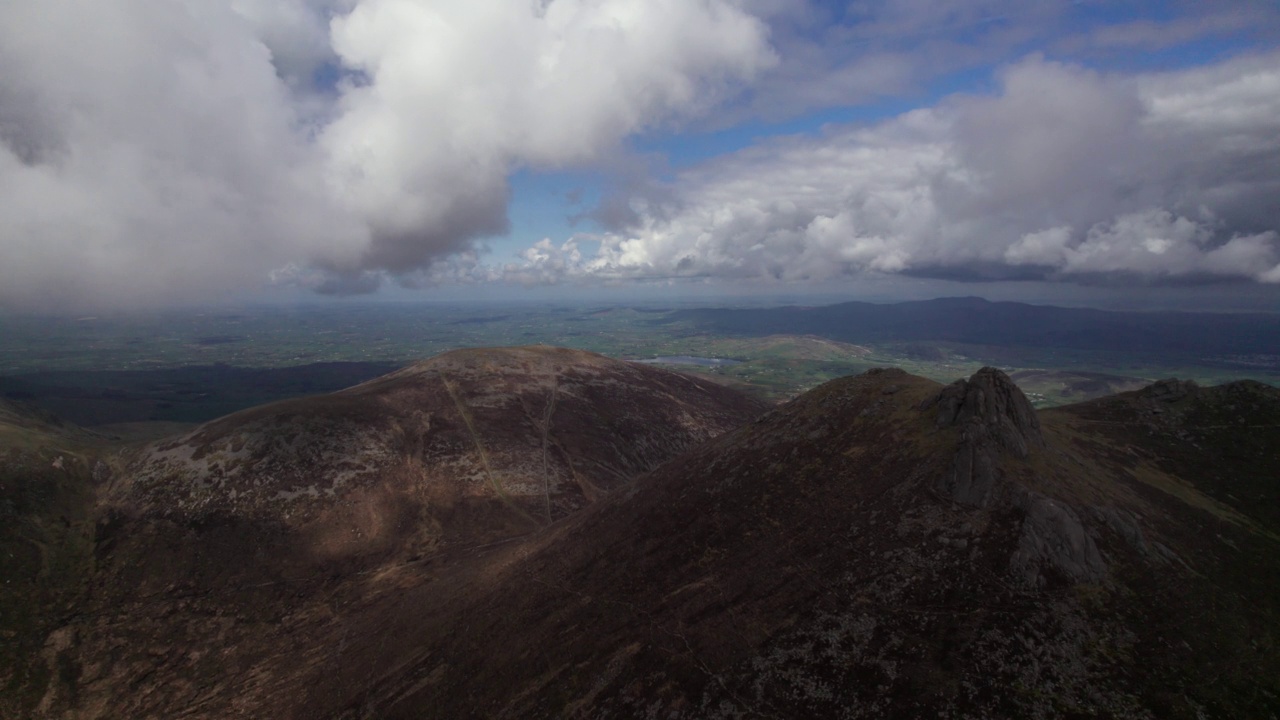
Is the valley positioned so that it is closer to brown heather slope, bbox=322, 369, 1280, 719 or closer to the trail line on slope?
brown heather slope, bbox=322, 369, 1280, 719

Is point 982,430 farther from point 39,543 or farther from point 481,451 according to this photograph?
point 39,543

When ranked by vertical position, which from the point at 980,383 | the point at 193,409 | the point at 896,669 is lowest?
the point at 193,409

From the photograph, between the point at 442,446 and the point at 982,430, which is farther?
the point at 442,446

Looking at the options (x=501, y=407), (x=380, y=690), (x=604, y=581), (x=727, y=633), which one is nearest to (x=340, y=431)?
(x=501, y=407)

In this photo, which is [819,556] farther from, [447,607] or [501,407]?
[501,407]

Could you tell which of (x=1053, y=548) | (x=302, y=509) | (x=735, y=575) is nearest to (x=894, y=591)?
(x=1053, y=548)

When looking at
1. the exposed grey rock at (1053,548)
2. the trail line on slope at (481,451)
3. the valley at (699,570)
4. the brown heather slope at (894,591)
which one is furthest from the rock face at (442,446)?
the exposed grey rock at (1053,548)
